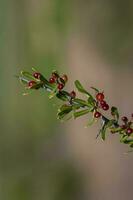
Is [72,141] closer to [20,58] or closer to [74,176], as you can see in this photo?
[74,176]

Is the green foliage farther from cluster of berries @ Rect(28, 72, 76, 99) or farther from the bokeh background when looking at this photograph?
the bokeh background

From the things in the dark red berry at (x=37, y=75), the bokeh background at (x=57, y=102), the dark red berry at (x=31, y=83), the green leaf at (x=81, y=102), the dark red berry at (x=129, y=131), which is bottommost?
the dark red berry at (x=129, y=131)

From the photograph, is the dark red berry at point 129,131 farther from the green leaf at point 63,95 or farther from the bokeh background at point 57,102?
the bokeh background at point 57,102

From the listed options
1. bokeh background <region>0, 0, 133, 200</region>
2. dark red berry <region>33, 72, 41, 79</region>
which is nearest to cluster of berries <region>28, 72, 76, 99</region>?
dark red berry <region>33, 72, 41, 79</region>

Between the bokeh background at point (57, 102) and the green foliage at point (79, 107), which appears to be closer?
the green foliage at point (79, 107)

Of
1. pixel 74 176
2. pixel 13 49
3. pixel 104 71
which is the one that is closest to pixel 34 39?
pixel 13 49

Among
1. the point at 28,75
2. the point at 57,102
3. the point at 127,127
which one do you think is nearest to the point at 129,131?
the point at 127,127

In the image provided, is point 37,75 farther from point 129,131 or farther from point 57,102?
point 57,102

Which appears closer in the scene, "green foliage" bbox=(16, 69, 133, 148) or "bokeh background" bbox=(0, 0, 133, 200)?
"green foliage" bbox=(16, 69, 133, 148)

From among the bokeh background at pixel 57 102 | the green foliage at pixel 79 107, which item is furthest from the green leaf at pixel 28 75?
the bokeh background at pixel 57 102
